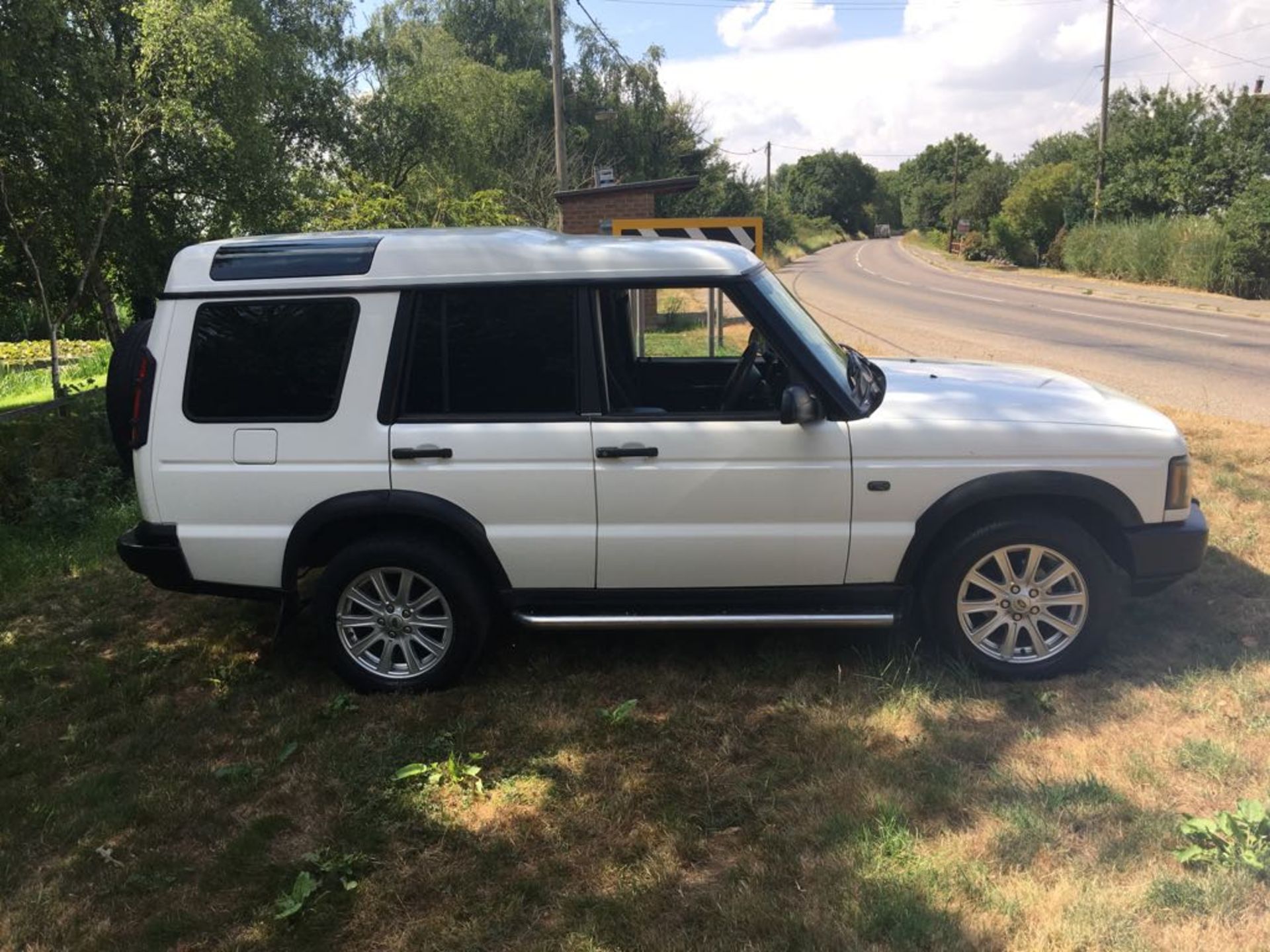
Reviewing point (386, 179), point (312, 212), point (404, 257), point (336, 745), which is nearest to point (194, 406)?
point (404, 257)

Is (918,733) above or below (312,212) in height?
below

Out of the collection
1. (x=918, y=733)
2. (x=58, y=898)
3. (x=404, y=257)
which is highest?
(x=404, y=257)

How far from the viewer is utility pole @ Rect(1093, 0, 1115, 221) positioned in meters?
38.4

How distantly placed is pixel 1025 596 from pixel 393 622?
2737mm

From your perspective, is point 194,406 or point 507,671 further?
point 507,671

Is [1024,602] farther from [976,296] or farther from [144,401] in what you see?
[976,296]

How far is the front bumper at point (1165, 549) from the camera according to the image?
12.3 feet

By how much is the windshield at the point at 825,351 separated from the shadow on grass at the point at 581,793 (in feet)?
3.92

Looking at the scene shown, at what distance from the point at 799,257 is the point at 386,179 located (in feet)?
157

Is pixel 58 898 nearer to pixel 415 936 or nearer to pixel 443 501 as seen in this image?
pixel 415 936

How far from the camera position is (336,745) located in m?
3.66

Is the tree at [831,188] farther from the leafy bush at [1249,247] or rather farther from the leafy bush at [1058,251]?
the leafy bush at [1249,247]

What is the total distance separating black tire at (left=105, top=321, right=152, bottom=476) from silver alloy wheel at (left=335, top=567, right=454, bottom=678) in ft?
4.33

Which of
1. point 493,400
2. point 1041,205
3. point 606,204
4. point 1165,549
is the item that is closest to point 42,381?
point 606,204
